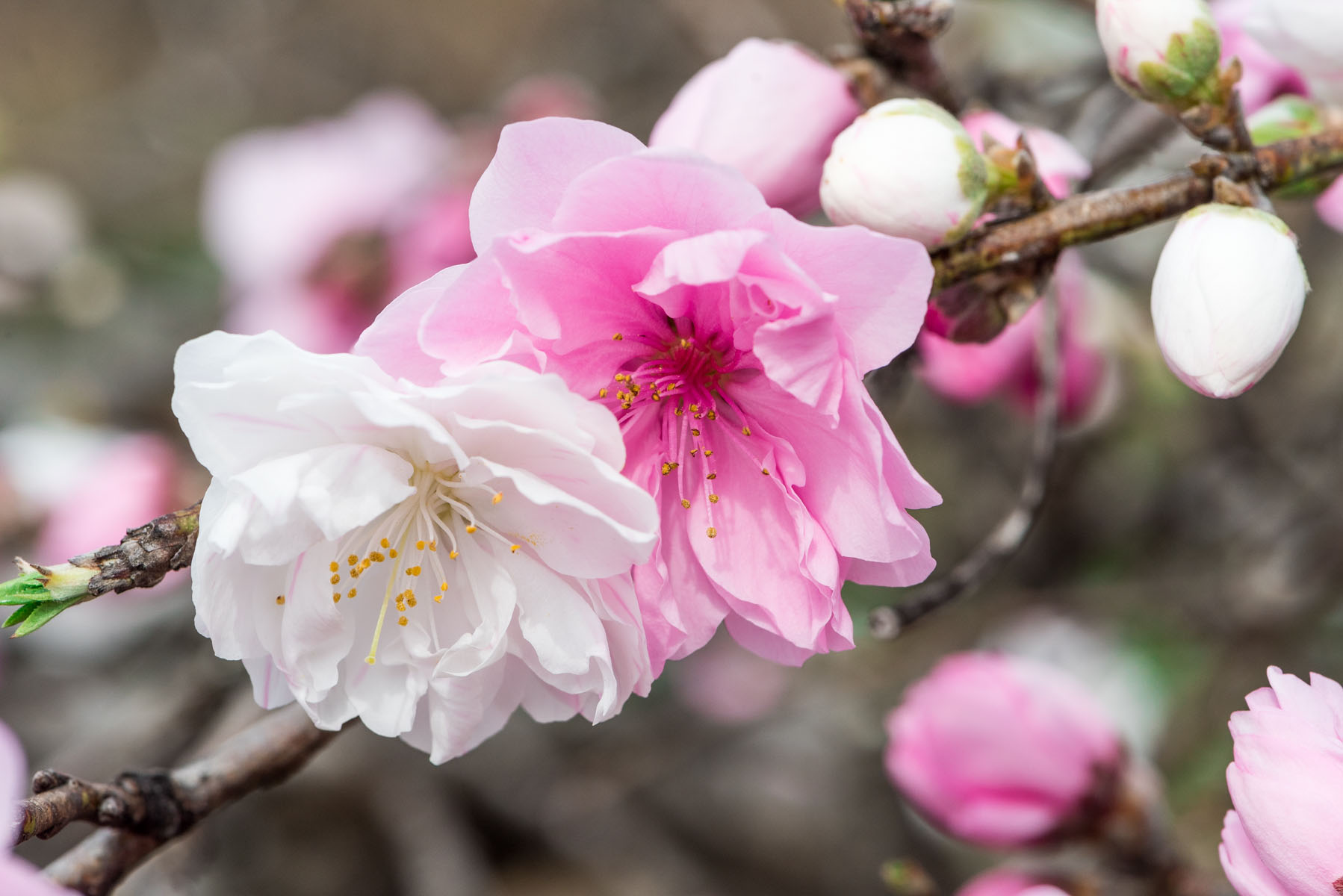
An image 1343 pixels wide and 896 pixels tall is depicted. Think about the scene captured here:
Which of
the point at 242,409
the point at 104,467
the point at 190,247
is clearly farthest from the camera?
the point at 190,247

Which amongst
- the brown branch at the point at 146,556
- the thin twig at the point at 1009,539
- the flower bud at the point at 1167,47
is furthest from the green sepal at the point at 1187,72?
the brown branch at the point at 146,556

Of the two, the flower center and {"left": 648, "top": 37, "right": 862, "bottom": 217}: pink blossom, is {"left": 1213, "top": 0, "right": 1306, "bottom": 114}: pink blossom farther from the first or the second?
the flower center

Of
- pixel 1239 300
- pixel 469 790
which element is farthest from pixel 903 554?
pixel 469 790

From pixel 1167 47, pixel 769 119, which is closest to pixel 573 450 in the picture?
pixel 769 119

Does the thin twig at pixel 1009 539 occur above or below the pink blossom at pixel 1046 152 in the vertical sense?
below

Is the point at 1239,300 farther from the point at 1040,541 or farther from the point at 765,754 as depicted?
the point at 765,754

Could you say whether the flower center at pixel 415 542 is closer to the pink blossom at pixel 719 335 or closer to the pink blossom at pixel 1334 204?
the pink blossom at pixel 719 335
